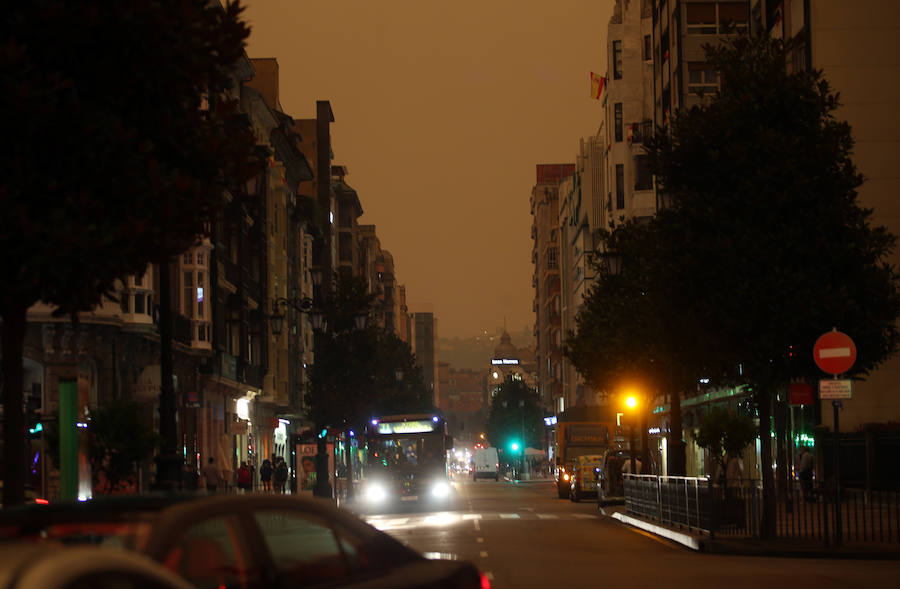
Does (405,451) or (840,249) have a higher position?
(840,249)

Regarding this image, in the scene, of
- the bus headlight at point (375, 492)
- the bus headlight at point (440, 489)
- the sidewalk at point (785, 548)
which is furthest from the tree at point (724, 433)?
the sidewalk at point (785, 548)

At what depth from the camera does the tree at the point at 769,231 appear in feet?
80.0

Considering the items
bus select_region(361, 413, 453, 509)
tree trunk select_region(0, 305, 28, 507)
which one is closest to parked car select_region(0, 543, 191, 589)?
tree trunk select_region(0, 305, 28, 507)

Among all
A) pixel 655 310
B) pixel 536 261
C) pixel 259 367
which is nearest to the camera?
pixel 655 310

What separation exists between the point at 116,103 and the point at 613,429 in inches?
2123

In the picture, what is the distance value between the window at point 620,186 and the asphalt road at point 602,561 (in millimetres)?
46860

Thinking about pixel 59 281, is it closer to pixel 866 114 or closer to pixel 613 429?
pixel 866 114

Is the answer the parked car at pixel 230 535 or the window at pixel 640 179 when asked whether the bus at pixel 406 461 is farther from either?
the parked car at pixel 230 535

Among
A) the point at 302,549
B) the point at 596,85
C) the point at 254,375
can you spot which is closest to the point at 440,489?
the point at 254,375

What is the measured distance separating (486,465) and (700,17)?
64011 mm

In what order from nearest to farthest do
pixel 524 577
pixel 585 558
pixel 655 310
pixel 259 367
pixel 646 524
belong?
pixel 524 577, pixel 585 558, pixel 655 310, pixel 646 524, pixel 259 367

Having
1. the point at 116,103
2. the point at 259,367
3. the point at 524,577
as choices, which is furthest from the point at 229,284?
the point at 116,103

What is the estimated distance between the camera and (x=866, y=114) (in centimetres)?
4481

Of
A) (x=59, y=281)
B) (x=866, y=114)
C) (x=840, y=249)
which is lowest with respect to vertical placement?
(x=59, y=281)
